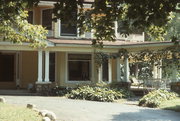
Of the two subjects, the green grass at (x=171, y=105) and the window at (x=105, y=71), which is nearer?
the green grass at (x=171, y=105)

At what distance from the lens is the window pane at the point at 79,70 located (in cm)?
2314

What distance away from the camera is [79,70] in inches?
915

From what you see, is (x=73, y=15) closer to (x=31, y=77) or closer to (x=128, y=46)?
(x=128, y=46)

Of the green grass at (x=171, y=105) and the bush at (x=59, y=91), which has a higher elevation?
the bush at (x=59, y=91)

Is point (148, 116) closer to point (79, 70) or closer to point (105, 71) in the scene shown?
point (79, 70)

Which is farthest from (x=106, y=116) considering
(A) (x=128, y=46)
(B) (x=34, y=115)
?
(A) (x=128, y=46)

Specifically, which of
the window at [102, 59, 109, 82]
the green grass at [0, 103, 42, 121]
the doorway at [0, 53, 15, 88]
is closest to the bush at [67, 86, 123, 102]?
the window at [102, 59, 109, 82]

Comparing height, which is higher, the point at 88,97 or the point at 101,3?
the point at 101,3

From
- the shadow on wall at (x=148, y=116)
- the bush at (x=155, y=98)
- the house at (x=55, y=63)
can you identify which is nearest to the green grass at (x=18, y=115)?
the shadow on wall at (x=148, y=116)

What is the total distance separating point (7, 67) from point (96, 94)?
26.8 feet

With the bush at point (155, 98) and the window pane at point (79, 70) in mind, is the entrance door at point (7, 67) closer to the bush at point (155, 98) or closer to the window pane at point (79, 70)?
the window pane at point (79, 70)

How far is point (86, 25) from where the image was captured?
241 inches

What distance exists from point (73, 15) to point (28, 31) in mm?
8520

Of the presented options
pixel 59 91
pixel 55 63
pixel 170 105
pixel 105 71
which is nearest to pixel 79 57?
pixel 55 63
